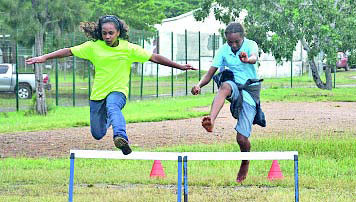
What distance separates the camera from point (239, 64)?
10.0 meters

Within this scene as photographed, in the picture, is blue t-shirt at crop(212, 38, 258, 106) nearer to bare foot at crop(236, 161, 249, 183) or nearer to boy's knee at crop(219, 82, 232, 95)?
boy's knee at crop(219, 82, 232, 95)

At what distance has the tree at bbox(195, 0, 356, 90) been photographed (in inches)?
1150

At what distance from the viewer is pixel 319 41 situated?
3022cm

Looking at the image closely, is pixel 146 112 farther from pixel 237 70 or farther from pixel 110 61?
pixel 110 61

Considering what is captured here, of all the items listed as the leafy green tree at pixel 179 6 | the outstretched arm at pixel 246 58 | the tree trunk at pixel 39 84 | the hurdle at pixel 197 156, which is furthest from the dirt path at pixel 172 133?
the leafy green tree at pixel 179 6

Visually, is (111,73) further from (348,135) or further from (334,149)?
(348,135)

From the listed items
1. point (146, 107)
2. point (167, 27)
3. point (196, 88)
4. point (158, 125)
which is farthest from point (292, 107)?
point (167, 27)

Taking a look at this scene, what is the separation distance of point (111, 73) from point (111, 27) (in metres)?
0.55

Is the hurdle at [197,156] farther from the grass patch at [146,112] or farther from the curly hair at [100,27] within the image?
the grass patch at [146,112]

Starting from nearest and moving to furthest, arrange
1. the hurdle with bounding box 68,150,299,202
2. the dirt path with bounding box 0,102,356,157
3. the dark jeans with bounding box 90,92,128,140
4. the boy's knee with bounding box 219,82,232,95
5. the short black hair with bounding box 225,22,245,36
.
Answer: the hurdle with bounding box 68,150,299,202 < the dark jeans with bounding box 90,92,128,140 < the boy's knee with bounding box 219,82,232,95 < the short black hair with bounding box 225,22,245,36 < the dirt path with bounding box 0,102,356,157

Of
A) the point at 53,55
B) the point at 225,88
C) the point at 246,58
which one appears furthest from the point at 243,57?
the point at 53,55

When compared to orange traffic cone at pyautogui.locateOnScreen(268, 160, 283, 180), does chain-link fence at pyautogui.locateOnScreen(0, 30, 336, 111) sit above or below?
above

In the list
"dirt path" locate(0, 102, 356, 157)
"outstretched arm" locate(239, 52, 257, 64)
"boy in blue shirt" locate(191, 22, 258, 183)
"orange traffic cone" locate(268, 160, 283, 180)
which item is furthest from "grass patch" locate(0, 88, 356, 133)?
"outstretched arm" locate(239, 52, 257, 64)

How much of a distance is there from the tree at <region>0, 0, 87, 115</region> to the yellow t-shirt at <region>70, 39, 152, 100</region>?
45.5 feet
